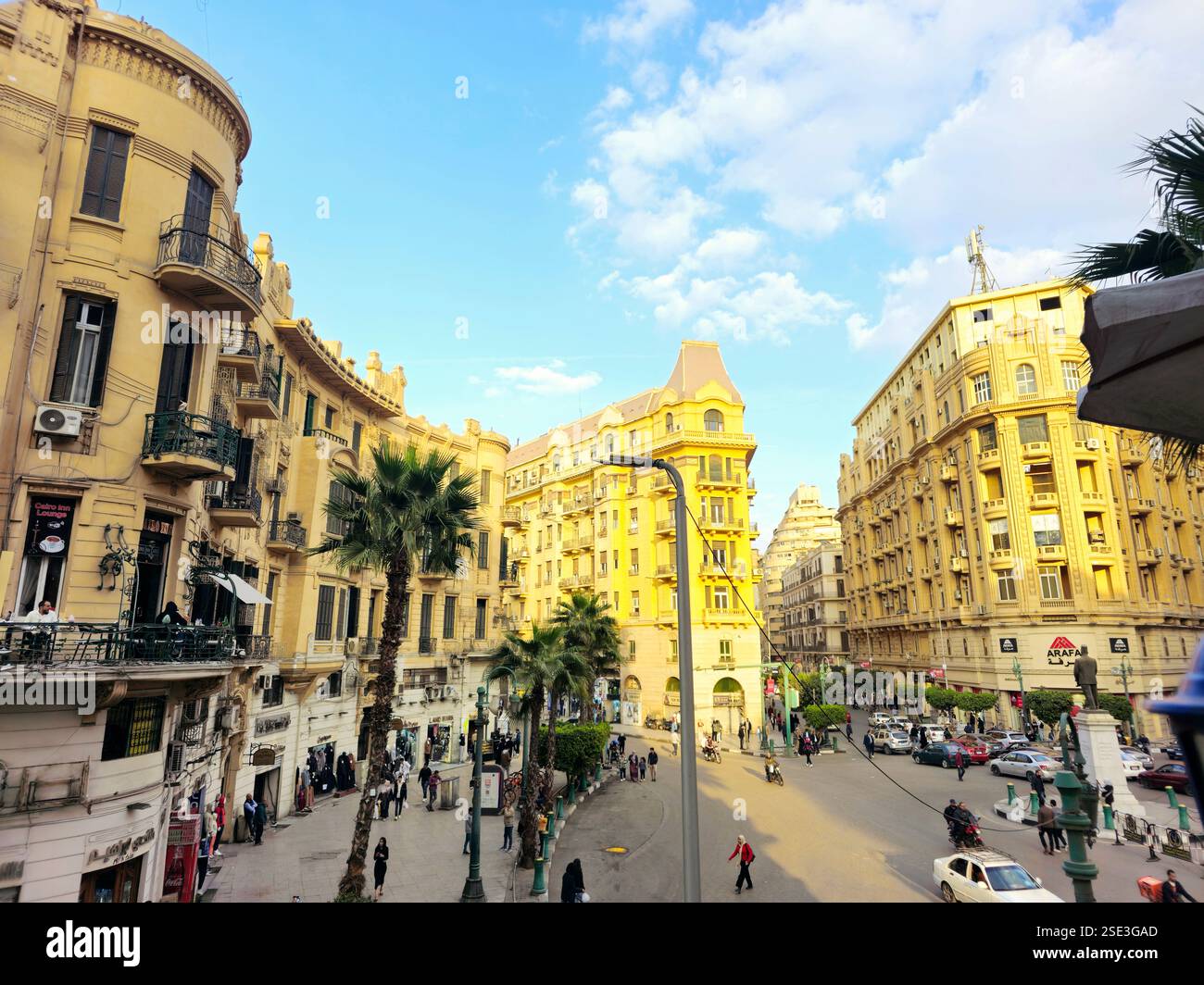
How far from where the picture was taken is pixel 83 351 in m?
14.5

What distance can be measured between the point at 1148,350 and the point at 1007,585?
52.4 meters

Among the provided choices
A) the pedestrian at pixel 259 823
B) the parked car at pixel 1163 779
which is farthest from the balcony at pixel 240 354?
the parked car at pixel 1163 779

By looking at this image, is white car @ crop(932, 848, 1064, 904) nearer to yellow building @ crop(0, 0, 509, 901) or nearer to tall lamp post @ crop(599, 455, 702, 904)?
tall lamp post @ crop(599, 455, 702, 904)

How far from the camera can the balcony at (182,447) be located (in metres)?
14.7

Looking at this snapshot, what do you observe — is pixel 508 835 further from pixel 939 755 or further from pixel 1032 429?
pixel 1032 429

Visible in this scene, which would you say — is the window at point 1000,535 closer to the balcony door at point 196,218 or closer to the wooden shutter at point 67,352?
the balcony door at point 196,218

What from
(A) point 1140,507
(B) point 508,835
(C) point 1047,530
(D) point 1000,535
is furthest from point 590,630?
(A) point 1140,507

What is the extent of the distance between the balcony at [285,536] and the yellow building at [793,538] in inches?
4124

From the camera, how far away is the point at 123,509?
1442cm

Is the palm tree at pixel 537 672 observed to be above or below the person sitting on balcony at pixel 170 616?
below

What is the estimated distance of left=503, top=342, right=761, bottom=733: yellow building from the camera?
5153 centimetres
